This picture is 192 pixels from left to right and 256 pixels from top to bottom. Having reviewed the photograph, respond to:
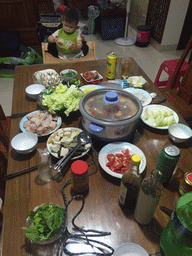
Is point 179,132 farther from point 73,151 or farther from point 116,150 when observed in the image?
point 73,151

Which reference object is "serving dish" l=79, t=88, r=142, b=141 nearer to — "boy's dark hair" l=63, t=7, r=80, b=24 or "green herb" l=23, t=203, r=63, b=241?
"green herb" l=23, t=203, r=63, b=241

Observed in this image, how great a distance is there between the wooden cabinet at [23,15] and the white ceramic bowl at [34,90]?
114 inches

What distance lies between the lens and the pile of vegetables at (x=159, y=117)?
1317mm

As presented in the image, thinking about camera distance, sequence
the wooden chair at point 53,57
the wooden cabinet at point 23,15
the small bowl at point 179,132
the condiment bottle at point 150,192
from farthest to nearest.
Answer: the wooden cabinet at point 23,15
the wooden chair at point 53,57
the small bowl at point 179,132
the condiment bottle at point 150,192

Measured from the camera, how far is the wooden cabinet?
12.0 ft

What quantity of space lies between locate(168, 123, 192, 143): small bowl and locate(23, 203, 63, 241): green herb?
0.80 metres

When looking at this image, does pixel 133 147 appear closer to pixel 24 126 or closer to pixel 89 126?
pixel 89 126

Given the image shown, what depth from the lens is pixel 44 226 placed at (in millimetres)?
775

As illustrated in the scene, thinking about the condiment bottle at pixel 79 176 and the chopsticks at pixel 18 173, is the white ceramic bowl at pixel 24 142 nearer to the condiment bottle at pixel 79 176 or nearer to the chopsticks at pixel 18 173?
the chopsticks at pixel 18 173

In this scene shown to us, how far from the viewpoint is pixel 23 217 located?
0.88 meters

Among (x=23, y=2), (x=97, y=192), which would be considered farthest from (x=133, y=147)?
(x=23, y=2)

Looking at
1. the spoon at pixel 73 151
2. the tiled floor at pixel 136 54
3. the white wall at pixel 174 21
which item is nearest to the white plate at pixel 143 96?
the spoon at pixel 73 151

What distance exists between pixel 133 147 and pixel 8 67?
3303 mm

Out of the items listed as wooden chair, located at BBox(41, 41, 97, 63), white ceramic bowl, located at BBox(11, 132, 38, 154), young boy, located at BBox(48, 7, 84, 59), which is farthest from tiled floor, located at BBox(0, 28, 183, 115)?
A: white ceramic bowl, located at BBox(11, 132, 38, 154)
